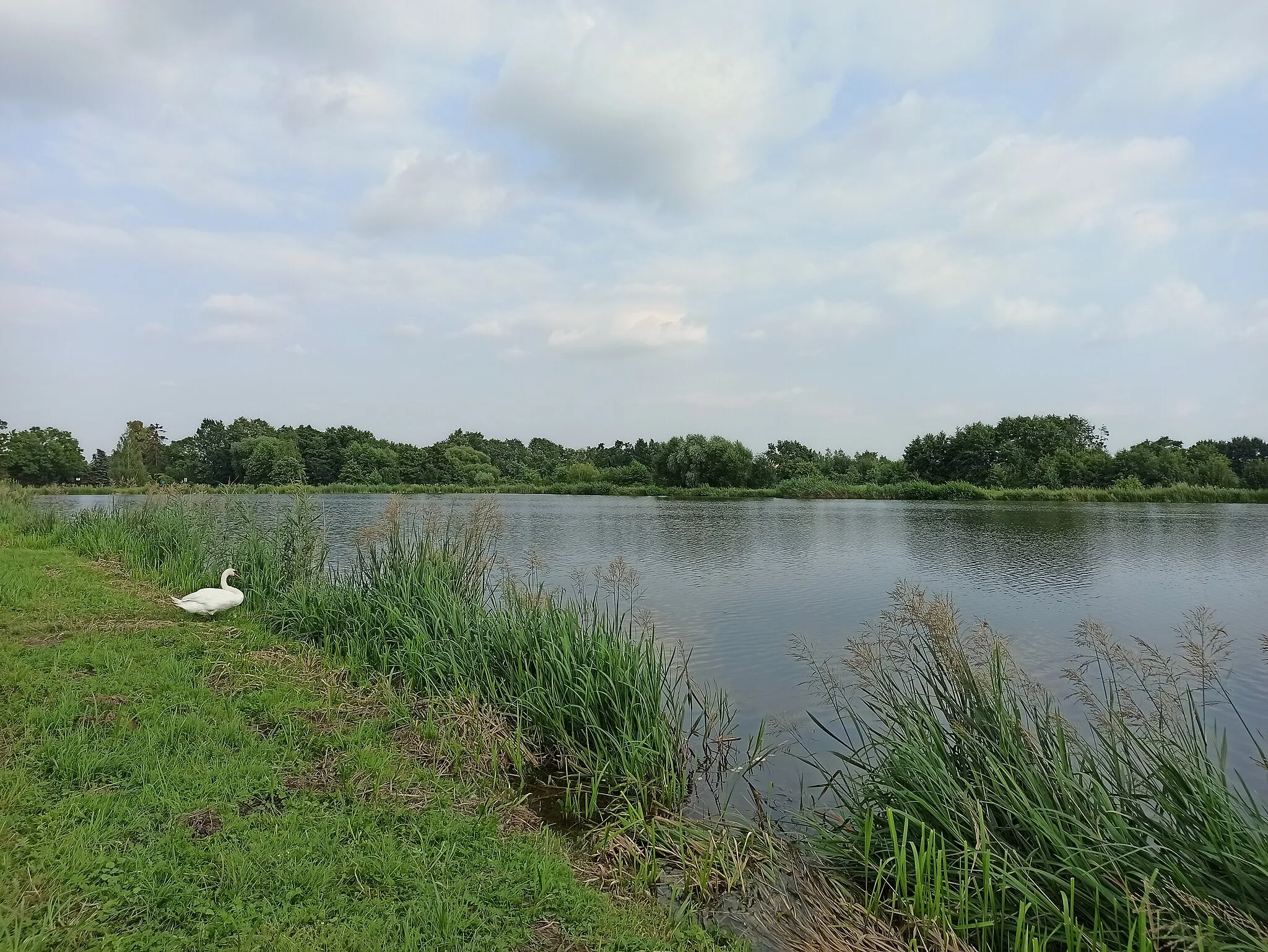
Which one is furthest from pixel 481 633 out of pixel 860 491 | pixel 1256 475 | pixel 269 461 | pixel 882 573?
pixel 269 461

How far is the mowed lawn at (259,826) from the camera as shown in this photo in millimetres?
3309

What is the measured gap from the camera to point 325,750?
5379 millimetres

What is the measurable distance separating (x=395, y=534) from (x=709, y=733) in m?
5.20

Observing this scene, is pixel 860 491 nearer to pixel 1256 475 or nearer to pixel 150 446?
pixel 1256 475

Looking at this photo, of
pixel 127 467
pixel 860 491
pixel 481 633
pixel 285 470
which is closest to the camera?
pixel 481 633

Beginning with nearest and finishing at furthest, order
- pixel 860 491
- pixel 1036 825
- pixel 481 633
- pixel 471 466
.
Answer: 1. pixel 1036 825
2. pixel 481 633
3. pixel 860 491
4. pixel 471 466

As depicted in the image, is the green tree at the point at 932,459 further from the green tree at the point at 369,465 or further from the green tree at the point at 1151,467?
the green tree at the point at 369,465

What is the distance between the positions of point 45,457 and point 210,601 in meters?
90.7

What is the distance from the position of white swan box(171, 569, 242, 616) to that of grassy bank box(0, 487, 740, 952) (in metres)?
1.35

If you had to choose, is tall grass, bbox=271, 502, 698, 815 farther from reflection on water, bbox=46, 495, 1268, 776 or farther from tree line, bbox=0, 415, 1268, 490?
tree line, bbox=0, 415, 1268, 490

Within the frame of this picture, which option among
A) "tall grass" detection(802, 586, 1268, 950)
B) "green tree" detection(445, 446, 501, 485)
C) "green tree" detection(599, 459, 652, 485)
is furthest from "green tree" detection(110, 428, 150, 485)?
"tall grass" detection(802, 586, 1268, 950)

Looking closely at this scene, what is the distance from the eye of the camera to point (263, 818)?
420 cm

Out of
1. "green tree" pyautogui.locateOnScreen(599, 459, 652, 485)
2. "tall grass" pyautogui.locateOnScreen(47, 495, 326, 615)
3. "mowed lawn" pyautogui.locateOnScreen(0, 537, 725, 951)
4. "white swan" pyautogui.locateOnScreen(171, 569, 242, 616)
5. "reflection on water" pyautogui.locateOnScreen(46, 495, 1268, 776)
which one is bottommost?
"reflection on water" pyautogui.locateOnScreen(46, 495, 1268, 776)

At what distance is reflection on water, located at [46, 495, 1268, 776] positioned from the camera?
11.0 m
